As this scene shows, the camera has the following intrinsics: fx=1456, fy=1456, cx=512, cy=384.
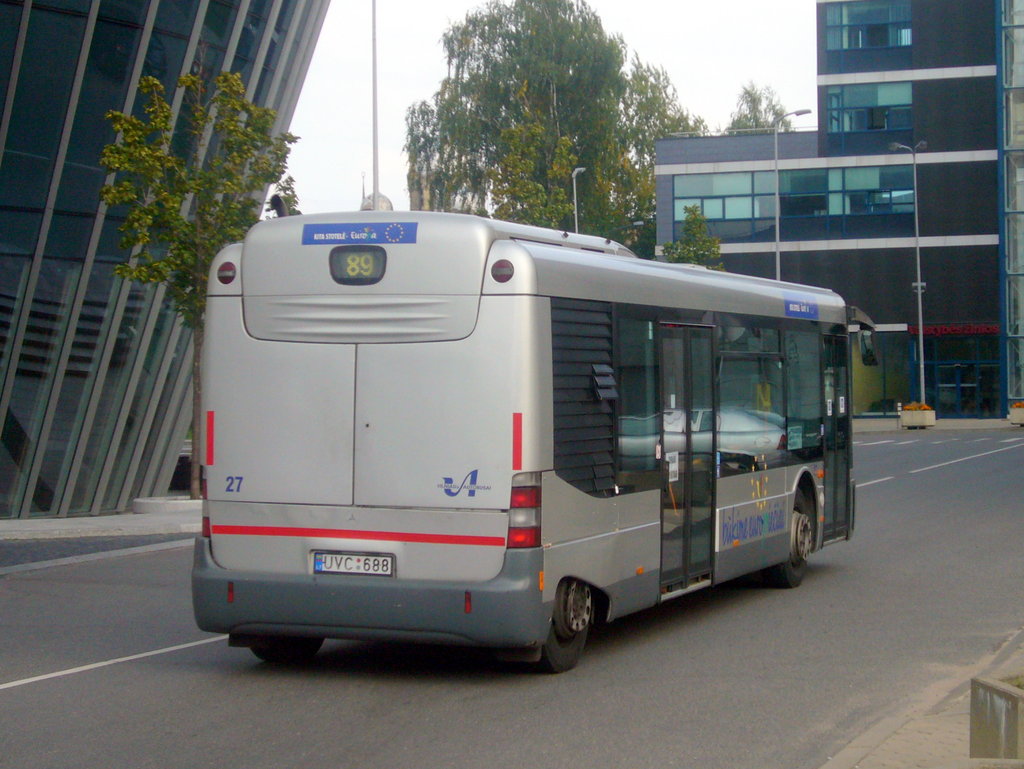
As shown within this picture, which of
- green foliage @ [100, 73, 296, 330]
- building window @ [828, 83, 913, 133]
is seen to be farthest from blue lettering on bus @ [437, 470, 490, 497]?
building window @ [828, 83, 913, 133]

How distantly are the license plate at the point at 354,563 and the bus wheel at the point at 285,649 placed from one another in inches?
32.6

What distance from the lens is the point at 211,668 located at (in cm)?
881

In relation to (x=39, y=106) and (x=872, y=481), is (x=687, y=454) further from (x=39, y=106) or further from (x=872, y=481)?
(x=39, y=106)

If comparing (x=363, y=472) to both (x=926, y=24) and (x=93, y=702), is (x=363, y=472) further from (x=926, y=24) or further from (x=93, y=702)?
(x=926, y=24)

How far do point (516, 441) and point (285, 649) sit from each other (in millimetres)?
2187

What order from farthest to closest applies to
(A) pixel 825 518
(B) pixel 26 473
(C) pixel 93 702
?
(B) pixel 26 473, (A) pixel 825 518, (C) pixel 93 702

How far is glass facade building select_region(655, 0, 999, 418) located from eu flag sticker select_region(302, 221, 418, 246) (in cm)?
5606

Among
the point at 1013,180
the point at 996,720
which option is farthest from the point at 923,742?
the point at 1013,180

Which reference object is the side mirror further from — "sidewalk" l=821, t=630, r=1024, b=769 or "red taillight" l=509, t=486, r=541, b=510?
"red taillight" l=509, t=486, r=541, b=510

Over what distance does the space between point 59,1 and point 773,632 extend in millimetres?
18848

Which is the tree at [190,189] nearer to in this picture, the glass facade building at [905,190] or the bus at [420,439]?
the bus at [420,439]

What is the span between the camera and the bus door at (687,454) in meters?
9.81

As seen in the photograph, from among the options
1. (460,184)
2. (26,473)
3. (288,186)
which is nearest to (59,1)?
(288,186)

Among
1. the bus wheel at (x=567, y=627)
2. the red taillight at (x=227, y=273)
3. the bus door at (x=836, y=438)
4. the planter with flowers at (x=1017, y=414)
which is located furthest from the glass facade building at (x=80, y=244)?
the planter with flowers at (x=1017, y=414)
